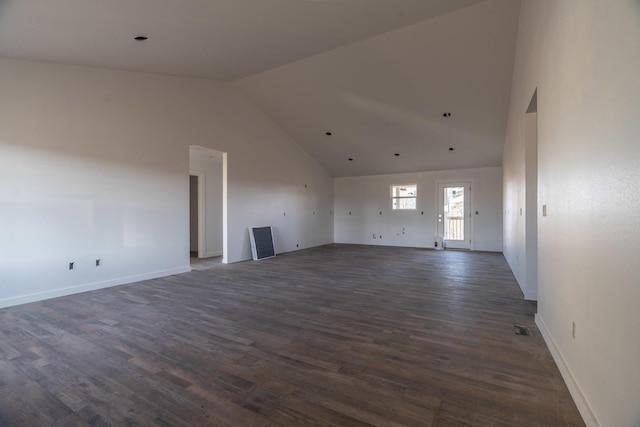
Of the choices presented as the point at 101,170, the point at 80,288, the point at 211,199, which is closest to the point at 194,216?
the point at 211,199

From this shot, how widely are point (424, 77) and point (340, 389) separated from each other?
201 inches

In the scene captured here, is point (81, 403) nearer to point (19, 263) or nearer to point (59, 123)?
point (19, 263)

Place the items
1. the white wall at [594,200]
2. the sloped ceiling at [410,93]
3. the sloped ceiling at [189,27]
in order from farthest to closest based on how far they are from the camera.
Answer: the sloped ceiling at [410,93]
the sloped ceiling at [189,27]
the white wall at [594,200]

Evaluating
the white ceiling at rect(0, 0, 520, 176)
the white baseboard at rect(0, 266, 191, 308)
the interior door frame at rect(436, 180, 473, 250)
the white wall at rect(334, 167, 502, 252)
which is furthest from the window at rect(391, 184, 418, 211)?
the white baseboard at rect(0, 266, 191, 308)

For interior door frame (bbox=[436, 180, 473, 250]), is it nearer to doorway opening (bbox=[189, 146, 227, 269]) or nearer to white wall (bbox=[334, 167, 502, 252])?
white wall (bbox=[334, 167, 502, 252])

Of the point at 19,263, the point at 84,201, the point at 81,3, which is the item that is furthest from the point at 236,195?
the point at 81,3

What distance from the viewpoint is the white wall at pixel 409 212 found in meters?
8.79

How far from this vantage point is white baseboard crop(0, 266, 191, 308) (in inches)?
150

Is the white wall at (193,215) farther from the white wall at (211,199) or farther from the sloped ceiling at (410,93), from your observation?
the sloped ceiling at (410,93)

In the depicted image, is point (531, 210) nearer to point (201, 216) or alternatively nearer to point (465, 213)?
point (465, 213)

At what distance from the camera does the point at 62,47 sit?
364 cm

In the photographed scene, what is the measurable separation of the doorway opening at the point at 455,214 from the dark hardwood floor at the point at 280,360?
16.9 ft

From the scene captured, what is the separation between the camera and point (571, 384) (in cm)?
194

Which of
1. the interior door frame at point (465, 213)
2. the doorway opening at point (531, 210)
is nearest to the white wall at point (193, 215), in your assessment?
the interior door frame at point (465, 213)
